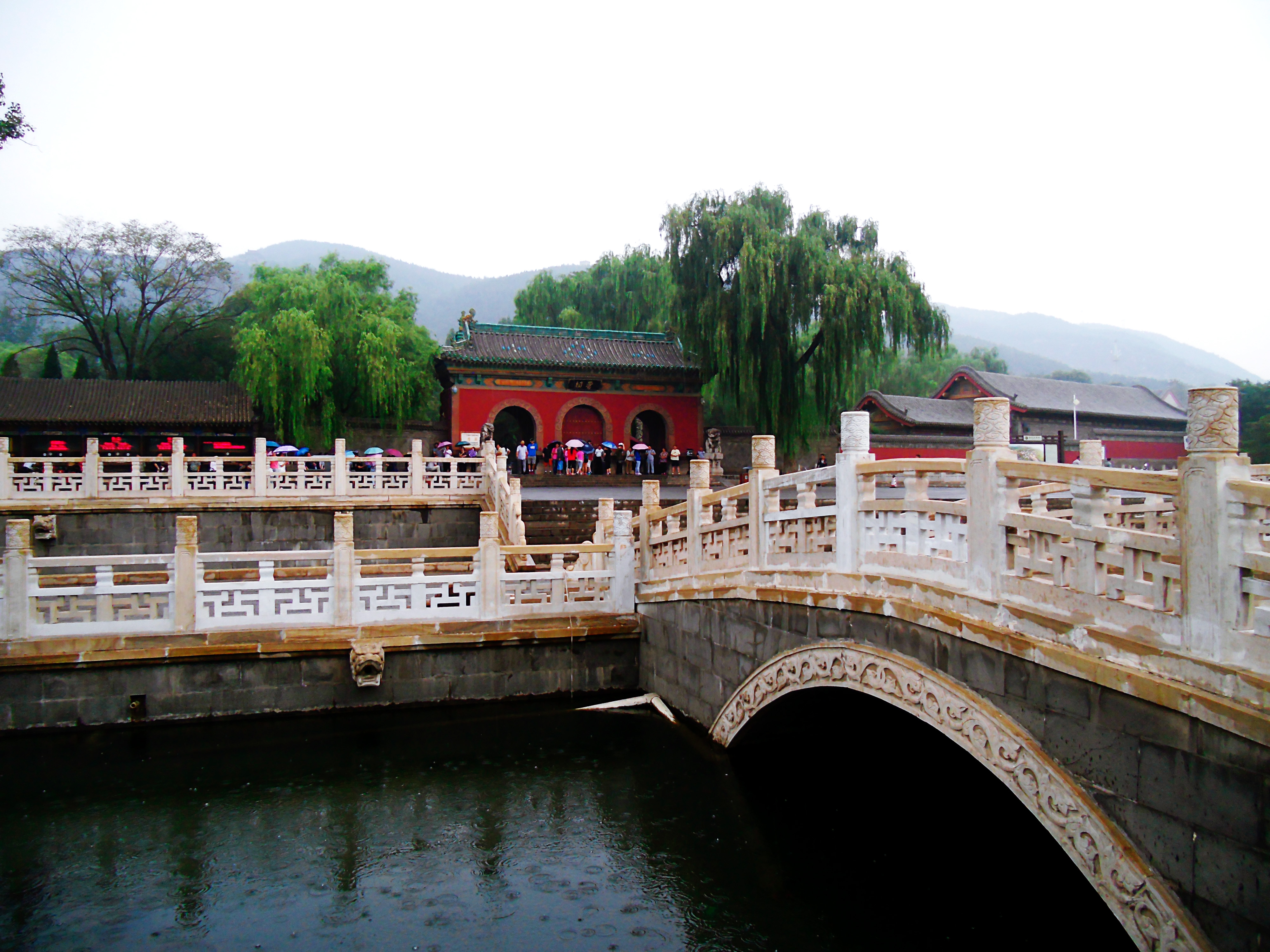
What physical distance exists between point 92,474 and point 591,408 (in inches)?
562

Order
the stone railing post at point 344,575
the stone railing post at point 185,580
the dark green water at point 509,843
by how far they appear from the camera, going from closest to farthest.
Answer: the dark green water at point 509,843 → the stone railing post at point 185,580 → the stone railing post at point 344,575

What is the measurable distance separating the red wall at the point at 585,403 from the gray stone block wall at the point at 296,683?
15951 mm

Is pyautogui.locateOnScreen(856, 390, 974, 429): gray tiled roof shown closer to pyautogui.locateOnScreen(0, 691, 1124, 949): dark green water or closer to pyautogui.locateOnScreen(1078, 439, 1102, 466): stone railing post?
pyautogui.locateOnScreen(1078, 439, 1102, 466): stone railing post

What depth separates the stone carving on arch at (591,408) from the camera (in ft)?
83.1

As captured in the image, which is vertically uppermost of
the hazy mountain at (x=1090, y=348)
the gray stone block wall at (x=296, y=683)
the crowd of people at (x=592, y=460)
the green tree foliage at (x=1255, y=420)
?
the hazy mountain at (x=1090, y=348)

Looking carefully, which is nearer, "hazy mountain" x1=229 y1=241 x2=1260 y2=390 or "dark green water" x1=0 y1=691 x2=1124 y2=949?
"dark green water" x1=0 y1=691 x2=1124 y2=949

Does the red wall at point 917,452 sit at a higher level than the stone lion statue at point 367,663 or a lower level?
higher

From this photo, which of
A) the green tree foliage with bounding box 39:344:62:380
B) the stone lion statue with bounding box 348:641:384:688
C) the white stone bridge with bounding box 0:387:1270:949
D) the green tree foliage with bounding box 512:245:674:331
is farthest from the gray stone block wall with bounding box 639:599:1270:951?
the green tree foliage with bounding box 39:344:62:380

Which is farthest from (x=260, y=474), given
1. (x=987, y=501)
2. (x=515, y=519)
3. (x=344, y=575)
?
(x=987, y=501)

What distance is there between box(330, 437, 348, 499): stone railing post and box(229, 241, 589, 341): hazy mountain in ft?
320

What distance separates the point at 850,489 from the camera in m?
5.38

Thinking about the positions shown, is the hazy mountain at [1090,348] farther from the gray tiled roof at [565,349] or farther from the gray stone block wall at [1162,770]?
the gray stone block wall at [1162,770]

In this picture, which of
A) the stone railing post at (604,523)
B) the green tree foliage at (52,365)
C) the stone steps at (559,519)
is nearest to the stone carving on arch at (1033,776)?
the stone railing post at (604,523)

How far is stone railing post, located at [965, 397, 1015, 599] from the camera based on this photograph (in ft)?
13.8
